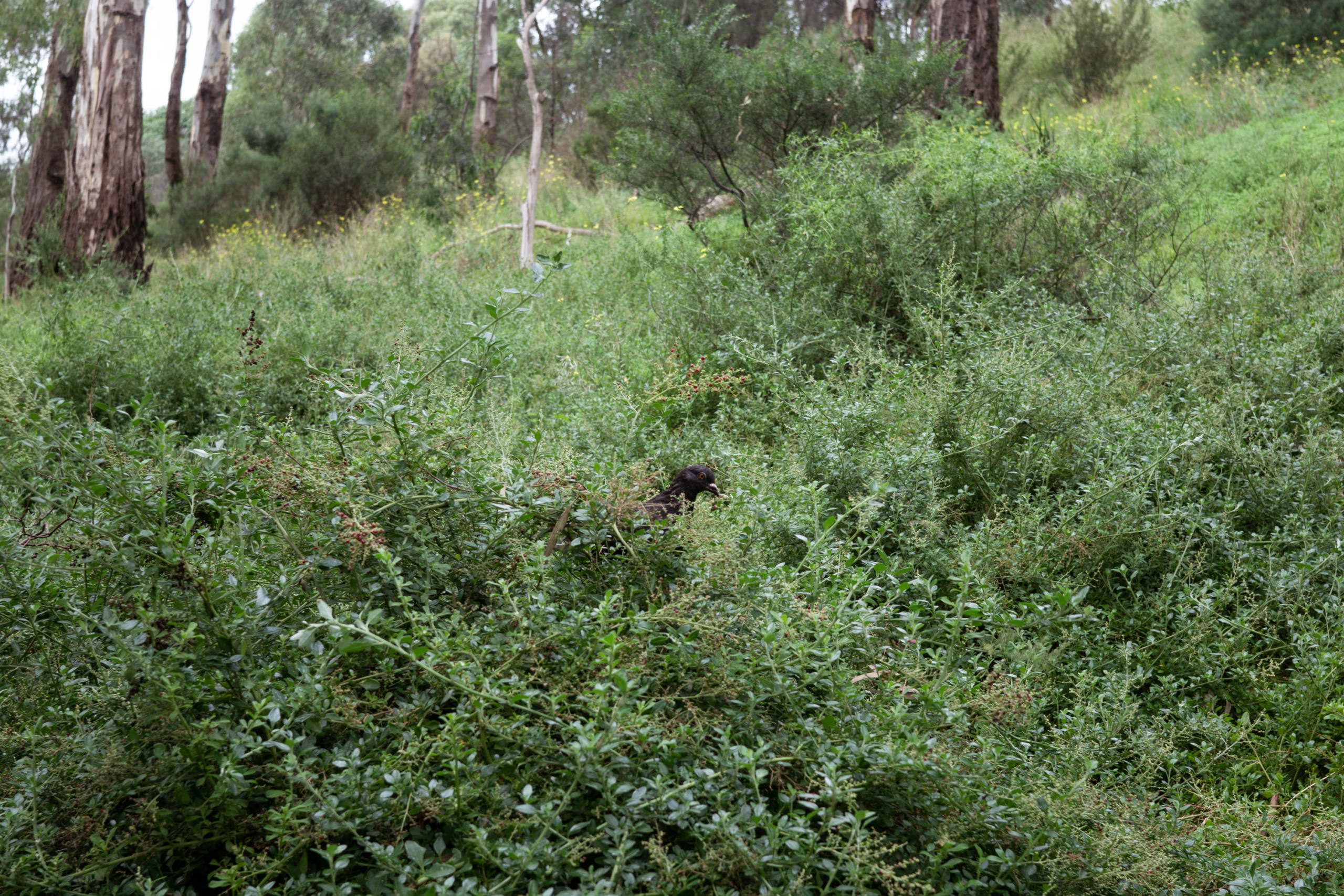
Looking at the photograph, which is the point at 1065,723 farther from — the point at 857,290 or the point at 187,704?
the point at 857,290

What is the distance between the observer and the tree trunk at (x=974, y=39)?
9.19 meters

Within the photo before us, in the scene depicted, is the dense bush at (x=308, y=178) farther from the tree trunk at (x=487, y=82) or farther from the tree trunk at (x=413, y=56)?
the tree trunk at (x=413, y=56)

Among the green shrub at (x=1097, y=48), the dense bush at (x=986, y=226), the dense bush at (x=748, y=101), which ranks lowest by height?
the dense bush at (x=986, y=226)

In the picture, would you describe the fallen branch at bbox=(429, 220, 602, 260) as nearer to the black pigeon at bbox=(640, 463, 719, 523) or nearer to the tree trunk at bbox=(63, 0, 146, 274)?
the tree trunk at bbox=(63, 0, 146, 274)

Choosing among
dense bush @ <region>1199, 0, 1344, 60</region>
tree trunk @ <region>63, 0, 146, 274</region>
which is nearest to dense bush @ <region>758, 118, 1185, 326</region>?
tree trunk @ <region>63, 0, 146, 274</region>

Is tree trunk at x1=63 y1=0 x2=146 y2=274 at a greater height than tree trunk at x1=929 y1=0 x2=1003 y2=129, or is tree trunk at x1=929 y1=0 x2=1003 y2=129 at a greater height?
tree trunk at x1=929 y1=0 x2=1003 y2=129

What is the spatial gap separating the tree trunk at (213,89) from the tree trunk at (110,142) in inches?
257

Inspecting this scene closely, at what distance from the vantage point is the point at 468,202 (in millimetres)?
12961

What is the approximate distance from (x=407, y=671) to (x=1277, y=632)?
2990 mm

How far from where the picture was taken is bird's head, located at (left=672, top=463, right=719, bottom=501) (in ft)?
10.6

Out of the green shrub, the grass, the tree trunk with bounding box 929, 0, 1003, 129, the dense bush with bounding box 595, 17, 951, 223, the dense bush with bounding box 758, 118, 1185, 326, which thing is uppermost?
the green shrub

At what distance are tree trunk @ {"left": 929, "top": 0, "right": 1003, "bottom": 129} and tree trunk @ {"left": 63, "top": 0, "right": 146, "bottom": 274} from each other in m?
8.39

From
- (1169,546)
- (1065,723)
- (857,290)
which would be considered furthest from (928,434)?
(857,290)

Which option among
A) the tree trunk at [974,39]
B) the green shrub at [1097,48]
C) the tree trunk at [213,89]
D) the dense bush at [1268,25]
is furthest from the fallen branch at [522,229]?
the dense bush at [1268,25]
